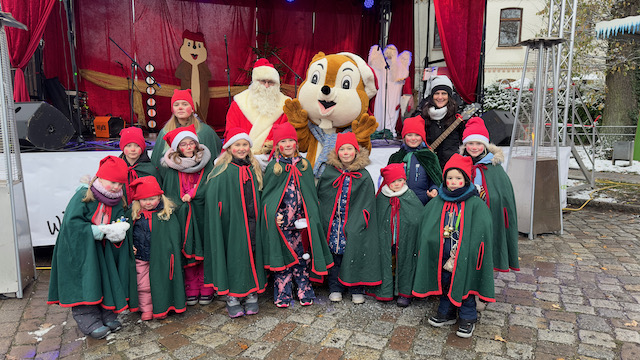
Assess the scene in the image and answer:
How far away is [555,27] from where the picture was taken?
6613 millimetres

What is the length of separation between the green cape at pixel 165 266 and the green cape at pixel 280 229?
693mm

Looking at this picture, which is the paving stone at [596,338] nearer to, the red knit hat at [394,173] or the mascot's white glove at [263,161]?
the red knit hat at [394,173]

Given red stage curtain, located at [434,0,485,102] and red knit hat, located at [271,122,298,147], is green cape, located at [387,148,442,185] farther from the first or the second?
red stage curtain, located at [434,0,485,102]

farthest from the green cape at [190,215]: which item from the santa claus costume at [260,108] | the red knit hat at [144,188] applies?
the santa claus costume at [260,108]

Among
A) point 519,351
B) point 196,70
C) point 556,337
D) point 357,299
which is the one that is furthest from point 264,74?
point 196,70

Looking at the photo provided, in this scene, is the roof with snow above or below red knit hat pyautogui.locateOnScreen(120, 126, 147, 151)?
above

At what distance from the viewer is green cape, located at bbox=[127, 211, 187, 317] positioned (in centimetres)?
323

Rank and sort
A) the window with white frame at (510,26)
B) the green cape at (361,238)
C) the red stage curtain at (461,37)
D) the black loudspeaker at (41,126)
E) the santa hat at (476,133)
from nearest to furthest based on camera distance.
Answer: the green cape at (361,238)
the santa hat at (476,133)
the black loudspeaker at (41,126)
the red stage curtain at (461,37)
the window with white frame at (510,26)

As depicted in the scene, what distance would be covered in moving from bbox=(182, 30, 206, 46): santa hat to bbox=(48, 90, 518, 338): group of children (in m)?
6.08

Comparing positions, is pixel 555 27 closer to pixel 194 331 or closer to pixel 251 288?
pixel 251 288

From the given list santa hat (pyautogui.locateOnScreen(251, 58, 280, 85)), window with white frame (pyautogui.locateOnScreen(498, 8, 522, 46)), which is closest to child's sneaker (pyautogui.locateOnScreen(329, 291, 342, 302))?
santa hat (pyautogui.locateOnScreen(251, 58, 280, 85))

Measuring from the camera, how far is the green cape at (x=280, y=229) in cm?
340

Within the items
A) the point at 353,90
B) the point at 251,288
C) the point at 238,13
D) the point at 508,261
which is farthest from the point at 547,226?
the point at 238,13

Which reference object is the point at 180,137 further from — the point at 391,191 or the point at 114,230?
the point at 391,191
